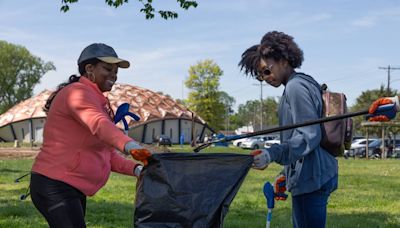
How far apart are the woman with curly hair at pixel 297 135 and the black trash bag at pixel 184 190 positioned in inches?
9.8

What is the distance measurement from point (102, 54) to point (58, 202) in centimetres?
101

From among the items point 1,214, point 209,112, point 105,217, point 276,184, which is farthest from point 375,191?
point 209,112

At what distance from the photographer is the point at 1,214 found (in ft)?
28.8

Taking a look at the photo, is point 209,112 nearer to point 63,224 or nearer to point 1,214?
point 1,214

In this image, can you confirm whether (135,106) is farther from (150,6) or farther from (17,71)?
(150,6)

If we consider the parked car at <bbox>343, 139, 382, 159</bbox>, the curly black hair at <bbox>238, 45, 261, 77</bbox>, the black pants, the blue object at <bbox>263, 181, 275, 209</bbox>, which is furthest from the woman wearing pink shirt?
the parked car at <bbox>343, 139, 382, 159</bbox>

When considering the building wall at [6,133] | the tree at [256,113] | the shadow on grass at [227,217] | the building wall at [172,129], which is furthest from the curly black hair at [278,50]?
the tree at [256,113]

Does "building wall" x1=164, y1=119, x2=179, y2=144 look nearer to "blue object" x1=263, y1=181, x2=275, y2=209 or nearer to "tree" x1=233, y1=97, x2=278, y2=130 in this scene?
"tree" x1=233, y1=97, x2=278, y2=130

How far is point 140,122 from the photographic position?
75.2 m

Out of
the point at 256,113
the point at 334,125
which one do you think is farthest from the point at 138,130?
the point at 256,113

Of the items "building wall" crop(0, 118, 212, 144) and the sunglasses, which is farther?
"building wall" crop(0, 118, 212, 144)

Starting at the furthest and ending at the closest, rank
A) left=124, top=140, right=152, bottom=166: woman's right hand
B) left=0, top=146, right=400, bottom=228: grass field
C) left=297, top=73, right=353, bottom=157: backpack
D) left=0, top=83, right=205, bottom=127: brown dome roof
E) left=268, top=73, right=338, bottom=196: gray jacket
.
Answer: left=0, top=83, right=205, bottom=127: brown dome roof → left=0, top=146, right=400, bottom=228: grass field → left=297, top=73, right=353, bottom=157: backpack → left=268, top=73, right=338, bottom=196: gray jacket → left=124, top=140, right=152, bottom=166: woman's right hand

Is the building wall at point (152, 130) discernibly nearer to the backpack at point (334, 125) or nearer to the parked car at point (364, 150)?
the parked car at point (364, 150)

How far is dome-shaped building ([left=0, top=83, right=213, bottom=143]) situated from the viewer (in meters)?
75.8
